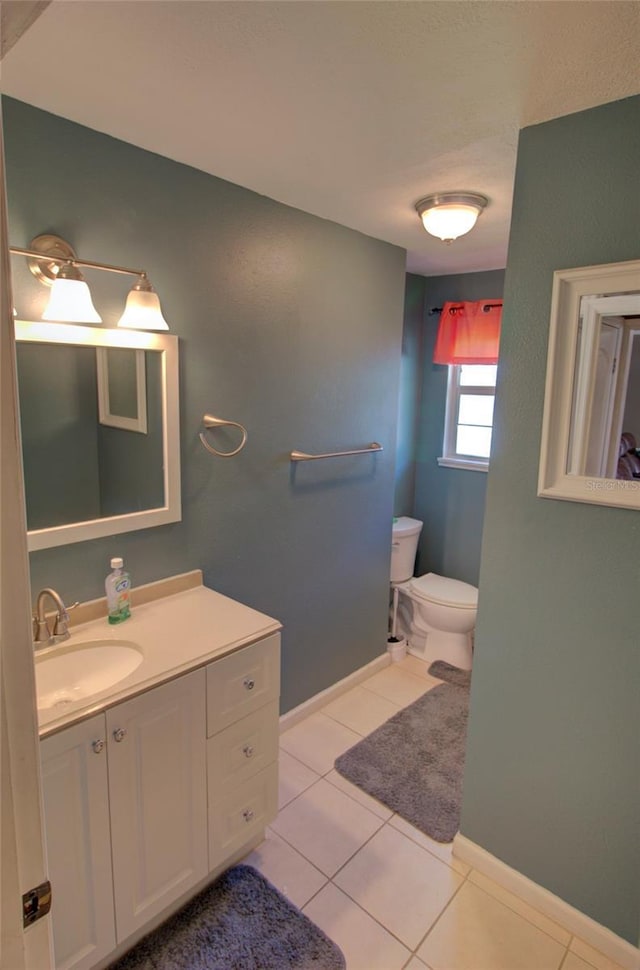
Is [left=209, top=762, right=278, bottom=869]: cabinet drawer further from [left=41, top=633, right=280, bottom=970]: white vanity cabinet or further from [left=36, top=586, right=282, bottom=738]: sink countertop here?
[left=36, top=586, right=282, bottom=738]: sink countertop

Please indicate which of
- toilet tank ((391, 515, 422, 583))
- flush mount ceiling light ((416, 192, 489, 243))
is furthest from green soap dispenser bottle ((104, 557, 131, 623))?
toilet tank ((391, 515, 422, 583))

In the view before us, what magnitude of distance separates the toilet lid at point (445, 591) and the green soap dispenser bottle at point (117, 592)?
1.86 m

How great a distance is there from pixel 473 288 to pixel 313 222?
1.36 metres

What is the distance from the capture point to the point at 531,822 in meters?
1.66

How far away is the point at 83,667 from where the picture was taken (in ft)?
5.02

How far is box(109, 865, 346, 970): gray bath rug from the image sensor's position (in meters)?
1.46

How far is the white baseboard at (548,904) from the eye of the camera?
151cm

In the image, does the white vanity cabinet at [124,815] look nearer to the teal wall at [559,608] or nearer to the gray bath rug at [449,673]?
the teal wall at [559,608]

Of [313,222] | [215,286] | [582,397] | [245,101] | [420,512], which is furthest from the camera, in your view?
[420,512]

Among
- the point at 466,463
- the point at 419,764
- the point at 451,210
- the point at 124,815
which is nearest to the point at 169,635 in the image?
the point at 124,815

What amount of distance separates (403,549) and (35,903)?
105 inches

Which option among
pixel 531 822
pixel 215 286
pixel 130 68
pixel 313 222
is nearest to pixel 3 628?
pixel 130 68

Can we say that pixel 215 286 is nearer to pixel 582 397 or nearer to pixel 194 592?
pixel 194 592

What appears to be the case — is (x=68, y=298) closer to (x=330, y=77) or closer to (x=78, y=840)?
(x=330, y=77)
